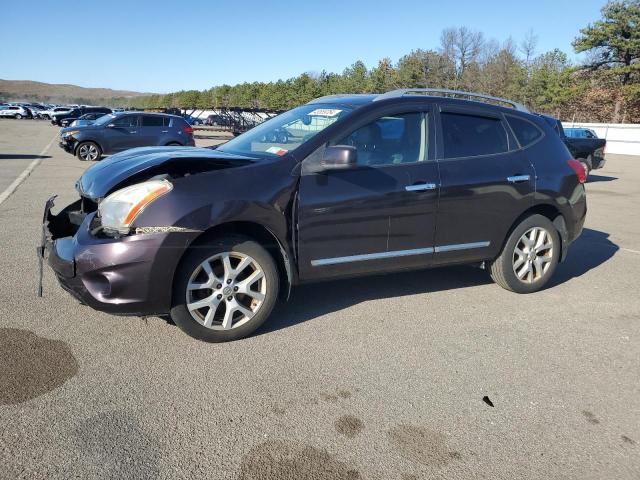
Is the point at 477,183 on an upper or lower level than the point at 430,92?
lower

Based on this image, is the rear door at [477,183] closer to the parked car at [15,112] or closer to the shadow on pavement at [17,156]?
the shadow on pavement at [17,156]

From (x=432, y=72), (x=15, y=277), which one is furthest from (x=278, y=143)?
(x=432, y=72)

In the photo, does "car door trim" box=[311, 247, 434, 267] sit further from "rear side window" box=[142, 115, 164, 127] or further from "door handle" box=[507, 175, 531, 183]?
"rear side window" box=[142, 115, 164, 127]

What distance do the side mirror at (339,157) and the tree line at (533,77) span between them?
48.8m

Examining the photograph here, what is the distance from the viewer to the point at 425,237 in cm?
447

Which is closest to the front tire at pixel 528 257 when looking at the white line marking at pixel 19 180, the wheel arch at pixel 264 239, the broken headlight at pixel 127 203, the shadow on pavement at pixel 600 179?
the wheel arch at pixel 264 239

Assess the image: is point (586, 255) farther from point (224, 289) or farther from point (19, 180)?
point (19, 180)

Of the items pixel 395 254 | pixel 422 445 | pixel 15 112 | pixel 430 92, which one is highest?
pixel 430 92

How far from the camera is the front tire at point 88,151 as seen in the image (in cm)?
1781

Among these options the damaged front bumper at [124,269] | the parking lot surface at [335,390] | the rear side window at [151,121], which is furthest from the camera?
the rear side window at [151,121]

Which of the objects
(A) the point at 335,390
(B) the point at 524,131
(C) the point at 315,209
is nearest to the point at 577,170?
(B) the point at 524,131

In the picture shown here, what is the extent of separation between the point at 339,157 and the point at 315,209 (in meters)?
0.42

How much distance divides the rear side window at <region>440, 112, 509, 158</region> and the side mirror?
115 cm

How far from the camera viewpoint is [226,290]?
12.1 ft
